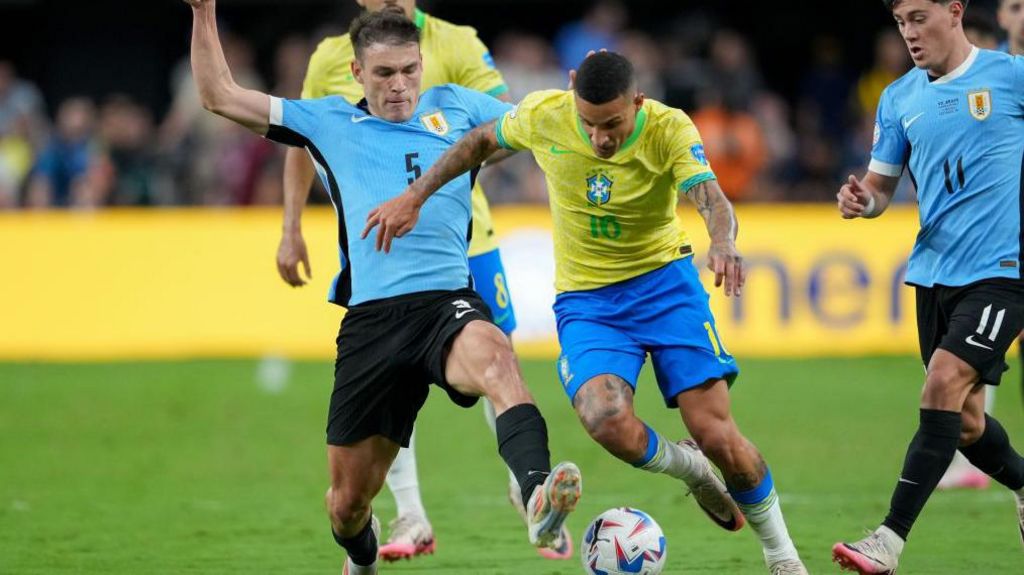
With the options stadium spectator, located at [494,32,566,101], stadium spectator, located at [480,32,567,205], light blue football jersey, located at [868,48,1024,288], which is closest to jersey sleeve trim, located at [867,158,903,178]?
light blue football jersey, located at [868,48,1024,288]

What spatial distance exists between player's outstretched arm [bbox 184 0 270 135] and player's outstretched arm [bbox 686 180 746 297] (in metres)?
2.03

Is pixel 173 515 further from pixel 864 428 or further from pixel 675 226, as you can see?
pixel 864 428

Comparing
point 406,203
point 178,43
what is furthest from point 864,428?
point 178,43

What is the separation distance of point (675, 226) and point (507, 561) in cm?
204

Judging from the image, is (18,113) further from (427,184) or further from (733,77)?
(427,184)

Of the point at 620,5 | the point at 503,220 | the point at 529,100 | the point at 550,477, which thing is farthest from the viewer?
the point at 620,5

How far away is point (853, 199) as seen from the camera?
7512 mm

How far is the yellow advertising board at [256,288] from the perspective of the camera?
659 inches

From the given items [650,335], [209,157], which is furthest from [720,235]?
[209,157]

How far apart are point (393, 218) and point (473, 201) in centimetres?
211

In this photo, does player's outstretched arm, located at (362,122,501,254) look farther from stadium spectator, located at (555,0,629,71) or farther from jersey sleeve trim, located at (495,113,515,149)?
stadium spectator, located at (555,0,629,71)

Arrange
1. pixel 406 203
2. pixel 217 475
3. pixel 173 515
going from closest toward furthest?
pixel 406 203
pixel 173 515
pixel 217 475

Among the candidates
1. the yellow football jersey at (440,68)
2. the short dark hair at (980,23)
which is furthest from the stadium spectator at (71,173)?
the short dark hair at (980,23)

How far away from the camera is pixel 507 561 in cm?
848
